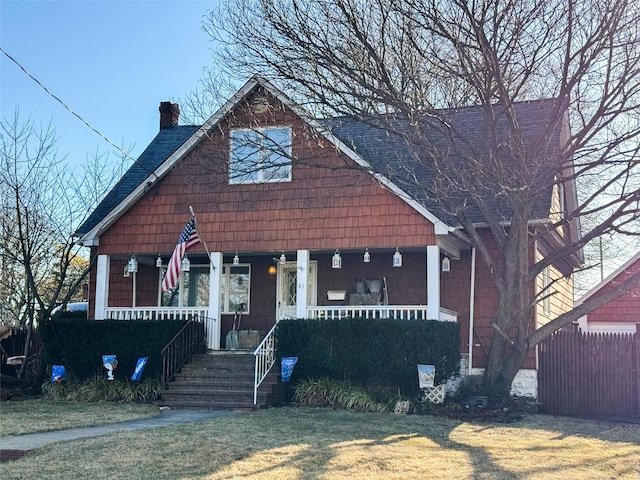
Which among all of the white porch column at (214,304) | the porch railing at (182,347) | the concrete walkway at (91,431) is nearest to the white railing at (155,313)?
the white porch column at (214,304)

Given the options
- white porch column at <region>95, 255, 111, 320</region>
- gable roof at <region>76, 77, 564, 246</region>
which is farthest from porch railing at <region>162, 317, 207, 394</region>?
gable roof at <region>76, 77, 564, 246</region>

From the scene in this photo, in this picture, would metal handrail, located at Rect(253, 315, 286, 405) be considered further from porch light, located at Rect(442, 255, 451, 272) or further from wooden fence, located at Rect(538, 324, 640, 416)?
wooden fence, located at Rect(538, 324, 640, 416)

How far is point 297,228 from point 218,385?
392 cm

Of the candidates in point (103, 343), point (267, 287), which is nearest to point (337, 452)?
point (103, 343)

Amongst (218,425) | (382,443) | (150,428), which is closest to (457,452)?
(382,443)

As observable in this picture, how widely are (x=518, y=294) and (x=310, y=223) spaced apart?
4.71 metres

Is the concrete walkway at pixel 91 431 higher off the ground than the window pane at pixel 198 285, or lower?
lower

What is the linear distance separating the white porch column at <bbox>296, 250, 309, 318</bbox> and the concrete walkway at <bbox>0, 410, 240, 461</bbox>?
3.37 meters

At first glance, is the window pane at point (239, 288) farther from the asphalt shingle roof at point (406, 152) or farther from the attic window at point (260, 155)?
the asphalt shingle roof at point (406, 152)

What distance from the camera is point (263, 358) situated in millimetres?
14711

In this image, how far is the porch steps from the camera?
14.0 m

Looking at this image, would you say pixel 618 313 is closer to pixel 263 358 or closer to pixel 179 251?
pixel 263 358

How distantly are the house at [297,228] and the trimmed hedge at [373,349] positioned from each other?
85 centimetres

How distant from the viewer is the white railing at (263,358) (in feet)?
46.0
